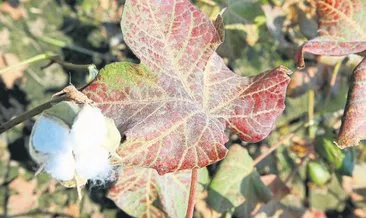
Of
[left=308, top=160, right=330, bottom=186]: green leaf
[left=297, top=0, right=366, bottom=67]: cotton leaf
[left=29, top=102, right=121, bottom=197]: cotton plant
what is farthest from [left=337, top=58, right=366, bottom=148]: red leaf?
[left=308, top=160, right=330, bottom=186]: green leaf

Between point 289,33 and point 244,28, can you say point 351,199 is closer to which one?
point 289,33

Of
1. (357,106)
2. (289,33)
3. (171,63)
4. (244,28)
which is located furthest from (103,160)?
(289,33)

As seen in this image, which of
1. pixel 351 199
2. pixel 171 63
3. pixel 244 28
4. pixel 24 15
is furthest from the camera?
pixel 351 199

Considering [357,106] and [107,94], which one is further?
[357,106]

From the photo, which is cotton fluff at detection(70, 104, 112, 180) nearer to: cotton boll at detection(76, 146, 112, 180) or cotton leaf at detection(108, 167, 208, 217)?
cotton boll at detection(76, 146, 112, 180)

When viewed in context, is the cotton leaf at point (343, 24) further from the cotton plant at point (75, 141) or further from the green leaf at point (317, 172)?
the green leaf at point (317, 172)

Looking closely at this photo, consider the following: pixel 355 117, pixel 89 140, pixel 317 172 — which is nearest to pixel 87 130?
pixel 89 140
